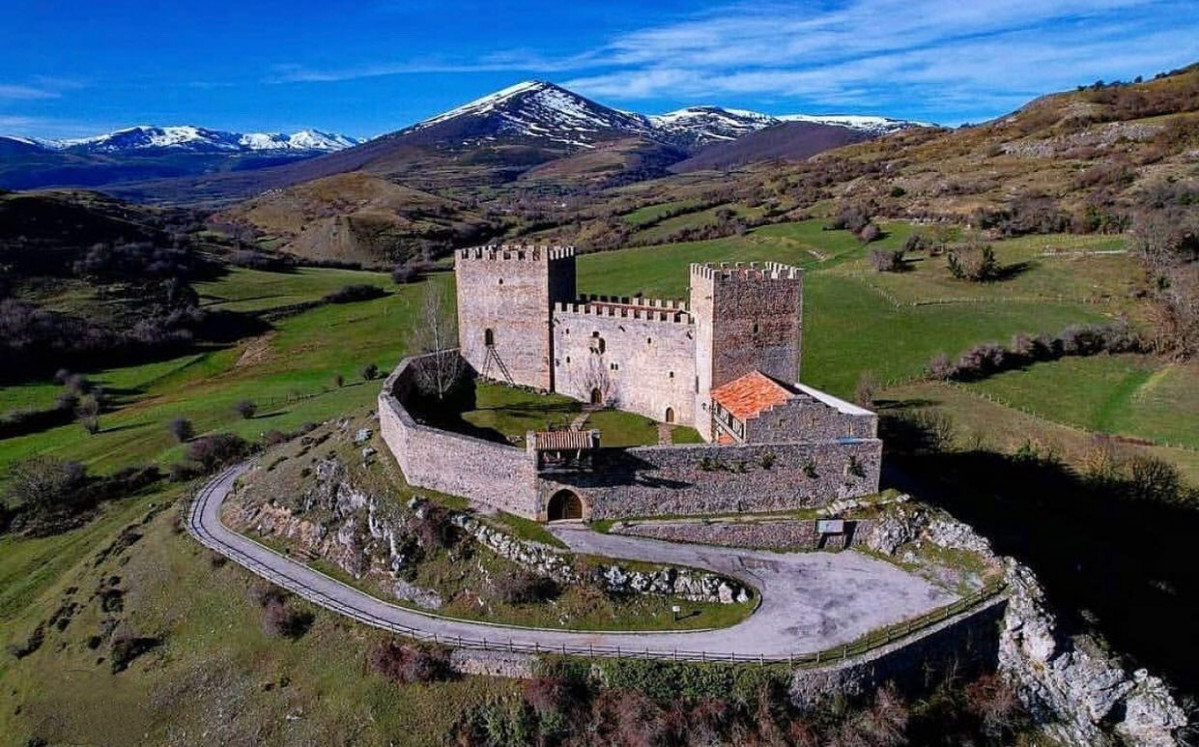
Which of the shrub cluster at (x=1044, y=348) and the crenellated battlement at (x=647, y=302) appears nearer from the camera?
the crenellated battlement at (x=647, y=302)

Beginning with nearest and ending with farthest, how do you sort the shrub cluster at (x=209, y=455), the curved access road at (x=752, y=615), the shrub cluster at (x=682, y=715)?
the shrub cluster at (x=682, y=715) < the curved access road at (x=752, y=615) < the shrub cluster at (x=209, y=455)

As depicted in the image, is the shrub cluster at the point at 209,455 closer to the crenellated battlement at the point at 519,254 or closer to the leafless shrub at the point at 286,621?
the crenellated battlement at the point at 519,254

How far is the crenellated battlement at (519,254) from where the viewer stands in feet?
151

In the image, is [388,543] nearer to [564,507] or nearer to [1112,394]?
[564,507]

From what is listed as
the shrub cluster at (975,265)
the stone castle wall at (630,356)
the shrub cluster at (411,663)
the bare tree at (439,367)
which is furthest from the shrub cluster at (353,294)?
the shrub cluster at (411,663)

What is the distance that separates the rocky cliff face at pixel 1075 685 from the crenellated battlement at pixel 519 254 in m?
29.3

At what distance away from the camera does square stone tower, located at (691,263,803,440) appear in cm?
3825

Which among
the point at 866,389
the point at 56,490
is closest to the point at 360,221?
the point at 56,490

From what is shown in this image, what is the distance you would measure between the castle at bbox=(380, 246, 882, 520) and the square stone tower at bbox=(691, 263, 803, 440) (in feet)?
0.23

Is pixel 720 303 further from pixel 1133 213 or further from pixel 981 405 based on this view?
pixel 1133 213

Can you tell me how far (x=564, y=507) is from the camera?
32.6 m

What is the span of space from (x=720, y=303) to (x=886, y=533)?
13.2 meters

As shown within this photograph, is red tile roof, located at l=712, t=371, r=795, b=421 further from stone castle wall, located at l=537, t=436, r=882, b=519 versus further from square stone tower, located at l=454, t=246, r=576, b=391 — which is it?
square stone tower, located at l=454, t=246, r=576, b=391

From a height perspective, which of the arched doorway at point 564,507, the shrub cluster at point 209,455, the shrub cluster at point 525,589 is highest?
the arched doorway at point 564,507
